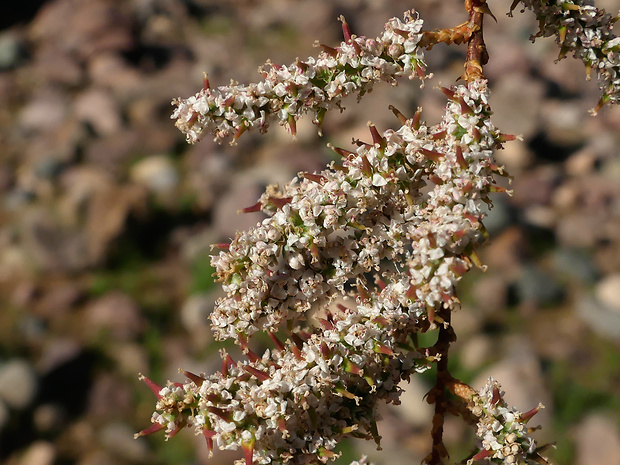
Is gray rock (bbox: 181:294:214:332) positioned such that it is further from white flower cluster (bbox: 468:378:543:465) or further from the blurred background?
white flower cluster (bbox: 468:378:543:465)

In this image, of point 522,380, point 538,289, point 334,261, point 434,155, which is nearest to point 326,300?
point 334,261

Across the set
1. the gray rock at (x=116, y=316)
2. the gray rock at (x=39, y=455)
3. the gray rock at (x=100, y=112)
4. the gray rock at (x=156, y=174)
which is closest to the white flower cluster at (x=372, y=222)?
the gray rock at (x=39, y=455)

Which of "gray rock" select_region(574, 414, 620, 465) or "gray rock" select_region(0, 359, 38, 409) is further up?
"gray rock" select_region(0, 359, 38, 409)

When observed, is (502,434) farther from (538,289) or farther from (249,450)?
(538,289)

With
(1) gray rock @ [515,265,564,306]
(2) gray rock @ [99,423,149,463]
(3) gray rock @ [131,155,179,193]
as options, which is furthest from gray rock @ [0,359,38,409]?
(1) gray rock @ [515,265,564,306]

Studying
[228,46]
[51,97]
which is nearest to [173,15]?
[228,46]
